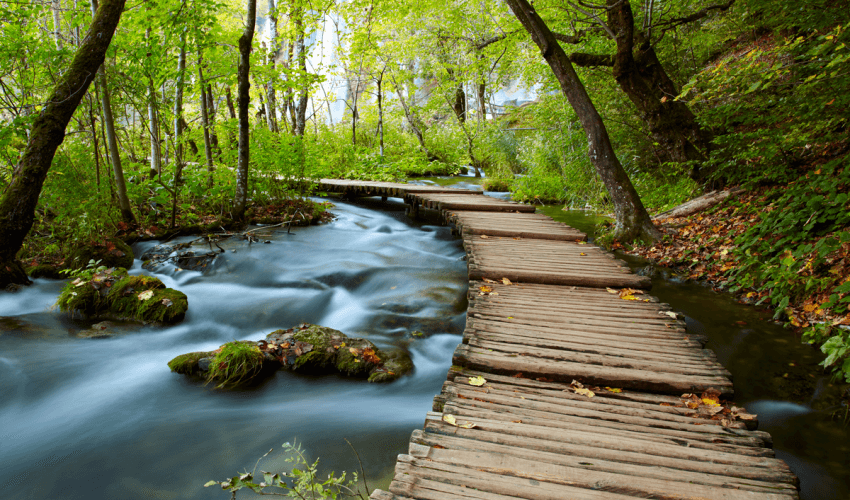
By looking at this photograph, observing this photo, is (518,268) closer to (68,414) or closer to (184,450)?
(184,450)

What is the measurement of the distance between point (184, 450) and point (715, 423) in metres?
3.36

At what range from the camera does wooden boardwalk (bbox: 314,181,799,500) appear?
1898mm

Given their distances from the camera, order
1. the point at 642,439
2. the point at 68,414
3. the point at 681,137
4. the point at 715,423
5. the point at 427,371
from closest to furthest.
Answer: the point at 642,439, the point at 715,423, the point at 68,414, the point at 427,371, the point at 681,137

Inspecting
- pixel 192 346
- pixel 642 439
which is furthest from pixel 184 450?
pixel 642 439

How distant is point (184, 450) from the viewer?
3119 mm

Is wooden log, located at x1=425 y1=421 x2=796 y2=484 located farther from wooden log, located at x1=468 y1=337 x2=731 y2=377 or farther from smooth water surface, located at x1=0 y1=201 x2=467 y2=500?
smooth water surface, located at x1=0 y1=201 x2=467 y2=500

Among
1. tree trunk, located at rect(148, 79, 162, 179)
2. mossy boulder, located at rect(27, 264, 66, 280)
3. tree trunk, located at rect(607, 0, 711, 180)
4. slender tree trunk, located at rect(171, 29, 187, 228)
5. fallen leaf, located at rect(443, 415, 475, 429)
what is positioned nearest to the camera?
fallen leaf, located at rect(443, 415, 475, 429)

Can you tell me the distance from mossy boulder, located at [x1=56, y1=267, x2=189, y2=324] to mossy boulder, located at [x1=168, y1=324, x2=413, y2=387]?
1178mm

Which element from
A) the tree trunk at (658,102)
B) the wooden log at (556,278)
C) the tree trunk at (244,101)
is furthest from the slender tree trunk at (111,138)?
the tree trunk at (658,102)

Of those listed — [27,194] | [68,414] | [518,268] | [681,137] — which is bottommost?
[68,414]

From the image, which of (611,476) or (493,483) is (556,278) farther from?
(493,483)

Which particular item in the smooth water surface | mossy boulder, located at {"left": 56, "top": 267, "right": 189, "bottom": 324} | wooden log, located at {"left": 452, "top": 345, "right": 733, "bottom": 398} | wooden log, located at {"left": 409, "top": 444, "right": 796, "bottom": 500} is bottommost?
the smooth water surface

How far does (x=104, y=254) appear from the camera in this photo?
6.12m

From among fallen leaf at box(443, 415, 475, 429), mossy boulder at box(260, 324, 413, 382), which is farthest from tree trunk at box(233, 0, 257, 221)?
fallen leaf at box(443, 415, 475, 429)
